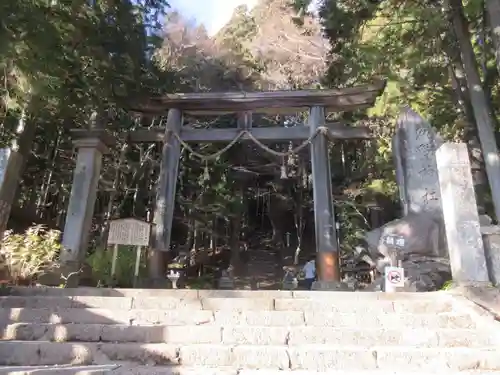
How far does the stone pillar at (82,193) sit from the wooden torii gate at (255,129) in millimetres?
1511

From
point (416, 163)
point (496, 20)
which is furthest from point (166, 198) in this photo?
point (496, 20)

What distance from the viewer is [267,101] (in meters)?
9.78

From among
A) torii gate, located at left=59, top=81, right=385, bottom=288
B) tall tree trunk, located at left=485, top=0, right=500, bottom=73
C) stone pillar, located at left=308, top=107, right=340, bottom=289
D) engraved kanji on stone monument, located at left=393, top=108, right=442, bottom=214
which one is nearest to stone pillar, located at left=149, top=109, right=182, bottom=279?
torii gate, located at left=59, top=81, right=385, bottom=288

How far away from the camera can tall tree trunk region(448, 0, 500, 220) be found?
719cm

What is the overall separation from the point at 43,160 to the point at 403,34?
1159cm

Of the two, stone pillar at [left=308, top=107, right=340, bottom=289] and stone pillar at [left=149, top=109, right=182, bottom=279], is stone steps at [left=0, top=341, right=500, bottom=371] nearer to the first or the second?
stone pillar at [left=308, top=107, right=340, bottom=289]

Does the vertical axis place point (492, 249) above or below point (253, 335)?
above

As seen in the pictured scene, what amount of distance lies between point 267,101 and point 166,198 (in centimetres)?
333

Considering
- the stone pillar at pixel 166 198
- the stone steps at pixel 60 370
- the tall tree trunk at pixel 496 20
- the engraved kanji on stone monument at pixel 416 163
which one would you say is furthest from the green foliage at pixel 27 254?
the tall tree trunk at pixel 496 20

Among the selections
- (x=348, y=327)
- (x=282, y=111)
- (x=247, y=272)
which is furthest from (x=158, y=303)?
(x=247, y=272)

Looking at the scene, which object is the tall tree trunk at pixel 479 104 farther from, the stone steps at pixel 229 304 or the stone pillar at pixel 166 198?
the stone pillar at pixel 166 198

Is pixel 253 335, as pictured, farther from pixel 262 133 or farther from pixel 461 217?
pixel 262 133

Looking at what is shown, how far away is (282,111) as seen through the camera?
10062 mm

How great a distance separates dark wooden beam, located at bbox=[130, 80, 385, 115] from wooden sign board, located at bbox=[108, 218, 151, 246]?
3126 mm
